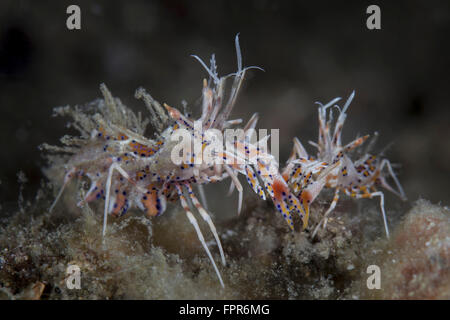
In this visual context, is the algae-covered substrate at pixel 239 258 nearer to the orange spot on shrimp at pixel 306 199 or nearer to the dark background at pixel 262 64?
the orange spot on shrimp at pixel 306 199

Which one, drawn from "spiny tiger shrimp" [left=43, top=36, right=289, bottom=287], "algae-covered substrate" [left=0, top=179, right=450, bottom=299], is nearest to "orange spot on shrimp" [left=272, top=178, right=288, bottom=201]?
"spiny tiger shrimp" [left=43, top=36, right=289, bottom=287]

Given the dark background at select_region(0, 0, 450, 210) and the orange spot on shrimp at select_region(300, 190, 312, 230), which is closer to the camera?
the orange spot on shrimp at select_region(300, 190, 312, 230)

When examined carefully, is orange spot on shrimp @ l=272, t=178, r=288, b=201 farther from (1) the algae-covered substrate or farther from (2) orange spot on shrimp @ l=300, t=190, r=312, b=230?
(1) the algae-covered substrate

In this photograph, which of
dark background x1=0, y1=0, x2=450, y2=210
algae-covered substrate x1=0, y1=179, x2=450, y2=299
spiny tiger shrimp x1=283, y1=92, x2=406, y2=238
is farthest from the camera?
dark background x1=0, y1=0, x2=450, y2=210

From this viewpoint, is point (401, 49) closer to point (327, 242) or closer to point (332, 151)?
point (332, 151)

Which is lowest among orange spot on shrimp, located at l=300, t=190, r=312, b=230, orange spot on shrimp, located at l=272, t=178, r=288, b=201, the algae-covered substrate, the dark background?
the algae-covered substrate

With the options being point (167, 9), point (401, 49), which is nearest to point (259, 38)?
point (167, 9)

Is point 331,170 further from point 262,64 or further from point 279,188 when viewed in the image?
point 262,64

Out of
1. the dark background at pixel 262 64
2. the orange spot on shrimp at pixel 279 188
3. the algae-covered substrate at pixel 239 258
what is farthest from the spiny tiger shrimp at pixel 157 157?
the dark background at pixel 262 64
